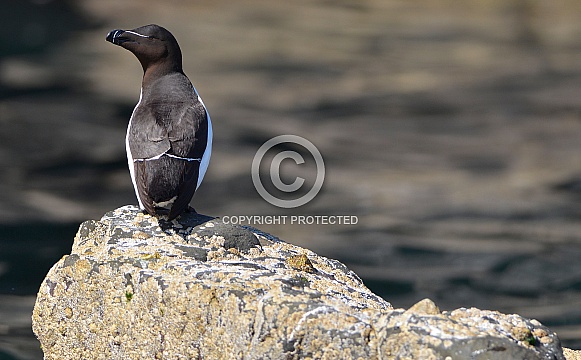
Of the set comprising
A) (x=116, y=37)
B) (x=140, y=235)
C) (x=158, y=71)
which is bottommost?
(x=140, y=235)

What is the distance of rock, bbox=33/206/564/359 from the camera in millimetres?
4703

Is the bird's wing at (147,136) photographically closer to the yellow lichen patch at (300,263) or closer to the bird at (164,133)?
the bird at (164,133)

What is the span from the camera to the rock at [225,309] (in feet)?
15.4

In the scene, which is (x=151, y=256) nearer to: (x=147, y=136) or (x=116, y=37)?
(x=147, y=136)

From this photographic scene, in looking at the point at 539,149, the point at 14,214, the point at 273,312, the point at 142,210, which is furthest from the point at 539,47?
the point at 273,312

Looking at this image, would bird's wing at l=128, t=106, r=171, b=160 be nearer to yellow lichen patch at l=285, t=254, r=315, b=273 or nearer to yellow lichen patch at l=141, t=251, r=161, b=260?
yellow lichen patch at l=141, t=251, r=161, b=260

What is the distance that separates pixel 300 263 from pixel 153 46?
8.19 ft

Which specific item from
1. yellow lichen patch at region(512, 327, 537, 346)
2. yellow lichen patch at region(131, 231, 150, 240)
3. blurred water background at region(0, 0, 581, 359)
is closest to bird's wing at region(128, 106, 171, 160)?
yellow lichen patch at region(131, 231, 150, 240)

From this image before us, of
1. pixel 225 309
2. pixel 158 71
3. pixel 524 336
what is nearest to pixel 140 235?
pixel 225 309

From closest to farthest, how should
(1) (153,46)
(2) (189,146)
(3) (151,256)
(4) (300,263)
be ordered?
(3) (151,256), (4) (300,263), (2) (189,146), (1) (153,46)

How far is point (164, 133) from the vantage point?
6.59 m

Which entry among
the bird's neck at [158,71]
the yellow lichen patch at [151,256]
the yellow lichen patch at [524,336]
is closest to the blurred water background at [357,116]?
the bird's neck at [158,71]

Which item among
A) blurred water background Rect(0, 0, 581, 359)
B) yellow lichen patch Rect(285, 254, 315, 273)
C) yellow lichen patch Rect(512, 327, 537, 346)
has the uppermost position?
blurred water background Rect(0, 0, 581, 359)

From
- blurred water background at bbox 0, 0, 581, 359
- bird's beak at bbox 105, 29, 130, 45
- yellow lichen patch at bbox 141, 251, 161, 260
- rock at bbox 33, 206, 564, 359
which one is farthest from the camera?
blurred water background at bbox 0, 0, 581, 359
